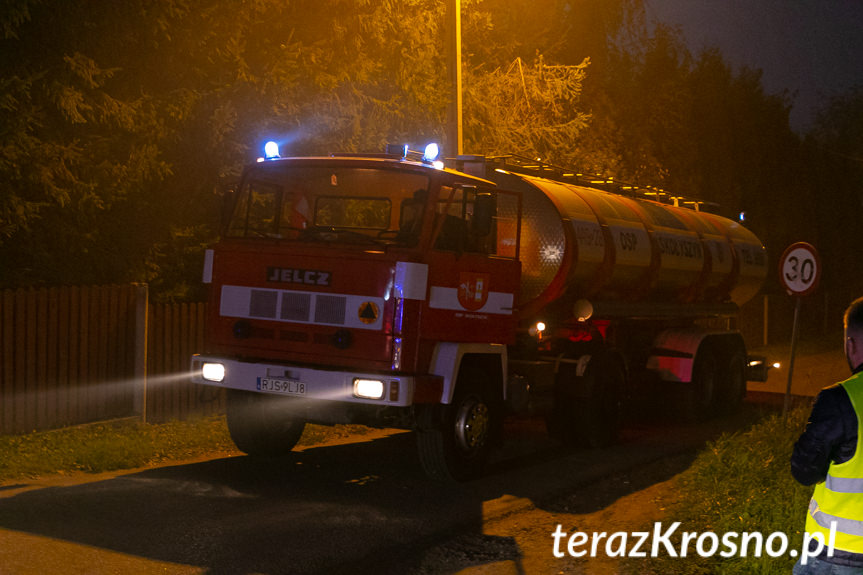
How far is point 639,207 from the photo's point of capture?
13.6 m

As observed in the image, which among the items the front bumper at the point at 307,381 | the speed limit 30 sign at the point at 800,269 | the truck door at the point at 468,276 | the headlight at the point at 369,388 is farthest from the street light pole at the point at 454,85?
the headlight at the point at 369,388

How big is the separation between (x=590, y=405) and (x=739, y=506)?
12.0 feet

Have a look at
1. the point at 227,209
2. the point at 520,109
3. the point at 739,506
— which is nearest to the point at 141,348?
the point at 227,209

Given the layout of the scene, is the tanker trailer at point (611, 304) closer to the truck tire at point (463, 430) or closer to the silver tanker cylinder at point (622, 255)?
the silver tanker cylinder at point (622, 255)

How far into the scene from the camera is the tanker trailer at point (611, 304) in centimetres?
1101

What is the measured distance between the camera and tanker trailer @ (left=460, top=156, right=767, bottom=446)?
A: 11.0 meters

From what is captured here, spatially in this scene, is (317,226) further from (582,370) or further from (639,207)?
(639,207)

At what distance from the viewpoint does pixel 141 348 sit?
12.2 m

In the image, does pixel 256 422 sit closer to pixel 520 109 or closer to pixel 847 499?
pixel 847 499

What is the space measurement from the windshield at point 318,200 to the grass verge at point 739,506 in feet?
11.8

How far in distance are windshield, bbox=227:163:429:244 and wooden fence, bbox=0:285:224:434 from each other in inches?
69.4

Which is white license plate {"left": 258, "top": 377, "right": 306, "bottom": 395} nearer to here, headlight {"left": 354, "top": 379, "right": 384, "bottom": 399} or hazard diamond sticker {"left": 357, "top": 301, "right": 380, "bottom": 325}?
headlight {"left": 354, "top": 379, "right": 384, "bottom": 399}

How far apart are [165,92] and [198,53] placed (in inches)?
28.7

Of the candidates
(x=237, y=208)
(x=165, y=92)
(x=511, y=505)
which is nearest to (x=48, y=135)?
(x=165, y=92)
